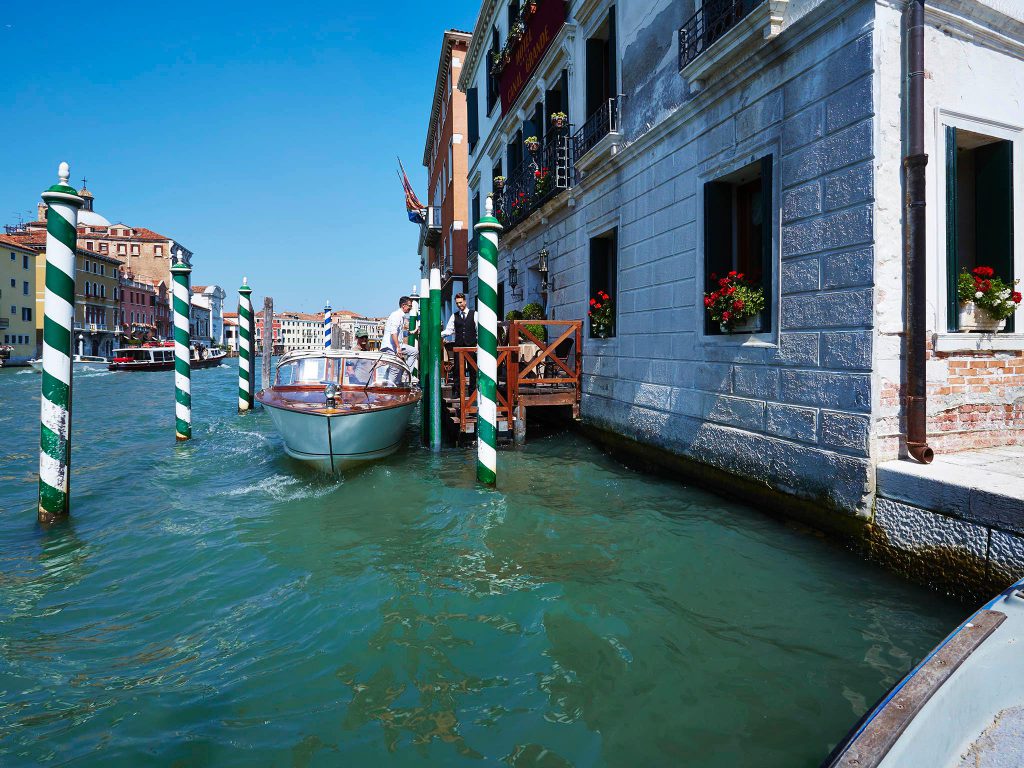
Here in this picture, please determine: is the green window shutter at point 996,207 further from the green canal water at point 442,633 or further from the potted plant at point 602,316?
the potted plant at point 602,316

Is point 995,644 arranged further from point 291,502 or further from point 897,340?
point 291,502

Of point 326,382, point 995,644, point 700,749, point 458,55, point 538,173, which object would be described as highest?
point 458,55

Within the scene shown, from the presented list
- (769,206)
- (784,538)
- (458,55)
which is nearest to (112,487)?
(784,538)

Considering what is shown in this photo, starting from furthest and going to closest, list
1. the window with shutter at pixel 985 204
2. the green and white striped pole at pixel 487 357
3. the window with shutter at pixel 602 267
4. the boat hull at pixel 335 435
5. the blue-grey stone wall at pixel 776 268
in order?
1. the window with shutter at pixel 602 267
2. the boat hull at pixel 335 435
3. the green and white striped pole at pixel 487 357
4. the window with shutter at pixel 985 204
5. the blue-grey stone wall at pixel 776 268

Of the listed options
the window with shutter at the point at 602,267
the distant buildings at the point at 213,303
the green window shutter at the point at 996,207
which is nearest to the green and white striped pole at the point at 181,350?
the window with shutter at the point at 602,267

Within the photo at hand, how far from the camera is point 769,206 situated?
5.06m

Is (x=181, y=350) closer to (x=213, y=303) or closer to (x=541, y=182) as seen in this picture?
(x=541, y=182)

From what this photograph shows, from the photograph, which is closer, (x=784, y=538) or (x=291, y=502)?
(x=784, y=538)

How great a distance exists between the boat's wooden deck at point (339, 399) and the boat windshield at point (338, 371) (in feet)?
0.55

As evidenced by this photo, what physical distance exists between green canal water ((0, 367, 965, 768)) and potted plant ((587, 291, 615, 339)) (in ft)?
10.6

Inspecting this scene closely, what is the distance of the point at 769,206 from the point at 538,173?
639 centimetres

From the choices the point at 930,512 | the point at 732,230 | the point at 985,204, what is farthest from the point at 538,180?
the point at 930,512

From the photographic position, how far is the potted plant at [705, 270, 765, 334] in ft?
17.2

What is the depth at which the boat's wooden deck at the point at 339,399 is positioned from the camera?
6746mm
